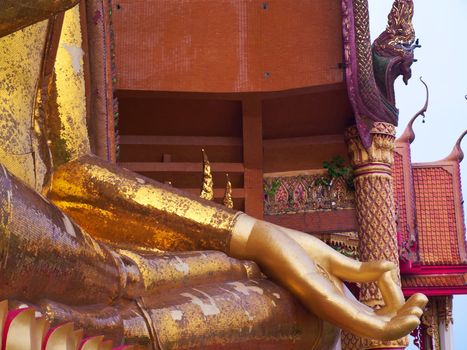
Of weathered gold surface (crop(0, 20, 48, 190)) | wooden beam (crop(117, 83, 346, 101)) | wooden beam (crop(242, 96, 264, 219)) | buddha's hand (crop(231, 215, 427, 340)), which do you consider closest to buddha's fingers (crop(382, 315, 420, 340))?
buddha's hand (crop(231, 215, 427, 340))

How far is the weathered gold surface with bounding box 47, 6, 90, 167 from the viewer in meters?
2.34

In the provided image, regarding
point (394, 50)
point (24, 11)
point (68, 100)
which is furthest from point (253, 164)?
point (24, 11)

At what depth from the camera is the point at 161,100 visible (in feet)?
18.7

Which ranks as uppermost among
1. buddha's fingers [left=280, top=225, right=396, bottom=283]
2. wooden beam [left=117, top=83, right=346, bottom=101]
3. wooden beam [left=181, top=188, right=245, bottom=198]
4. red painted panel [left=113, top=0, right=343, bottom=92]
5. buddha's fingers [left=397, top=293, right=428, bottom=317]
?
red painted panel [left=113, top=0, right=343, bottom=92]

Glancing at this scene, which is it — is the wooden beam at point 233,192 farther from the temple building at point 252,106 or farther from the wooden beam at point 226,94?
the wooden beam at point 226,94

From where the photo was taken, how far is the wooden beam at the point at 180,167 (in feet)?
19.2

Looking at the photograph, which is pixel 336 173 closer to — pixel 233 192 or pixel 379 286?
pixel 233 192

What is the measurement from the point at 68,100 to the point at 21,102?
0.92 ft

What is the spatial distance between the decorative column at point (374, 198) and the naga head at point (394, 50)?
28 centimetres

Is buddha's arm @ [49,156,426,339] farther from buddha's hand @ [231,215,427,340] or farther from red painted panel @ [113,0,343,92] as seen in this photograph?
red painted panel @ [113,0,343,92]

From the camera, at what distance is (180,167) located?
592cm

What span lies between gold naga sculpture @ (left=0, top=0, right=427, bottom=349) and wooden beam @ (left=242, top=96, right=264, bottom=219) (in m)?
3.44

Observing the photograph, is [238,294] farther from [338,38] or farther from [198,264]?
[338,38]

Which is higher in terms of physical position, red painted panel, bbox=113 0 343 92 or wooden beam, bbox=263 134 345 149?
red painted panel, bbox=113 0 343 92
